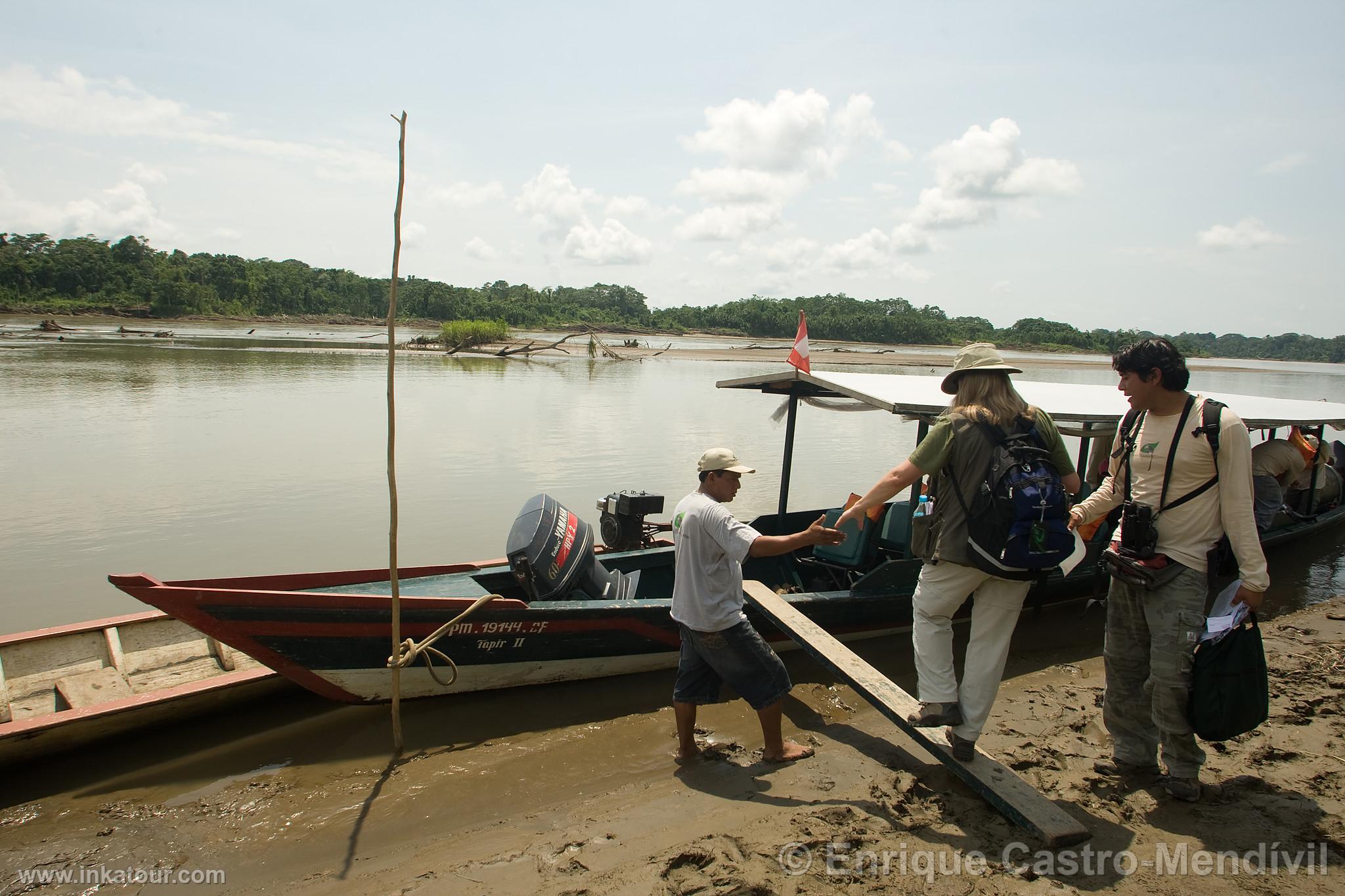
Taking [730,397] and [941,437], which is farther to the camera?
[730,397]

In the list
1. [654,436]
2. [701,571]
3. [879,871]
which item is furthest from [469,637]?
[654,436]

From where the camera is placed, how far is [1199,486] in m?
3.11

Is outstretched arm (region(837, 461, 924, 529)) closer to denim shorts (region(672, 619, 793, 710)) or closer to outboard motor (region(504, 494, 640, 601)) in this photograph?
denim shorts (region(672, 619, 793, 710))

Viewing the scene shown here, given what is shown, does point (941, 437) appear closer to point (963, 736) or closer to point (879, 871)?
point (963, 736)

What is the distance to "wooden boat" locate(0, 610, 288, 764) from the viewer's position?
391 cm

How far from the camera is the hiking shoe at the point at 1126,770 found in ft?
11.7

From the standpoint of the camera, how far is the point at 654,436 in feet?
52.0

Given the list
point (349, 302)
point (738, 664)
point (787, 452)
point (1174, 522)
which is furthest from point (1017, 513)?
point (349, 302)

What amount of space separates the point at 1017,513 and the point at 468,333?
4048cm

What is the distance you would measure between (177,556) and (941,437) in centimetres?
812

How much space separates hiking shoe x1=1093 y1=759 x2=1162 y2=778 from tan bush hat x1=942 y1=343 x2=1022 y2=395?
6.53 ft

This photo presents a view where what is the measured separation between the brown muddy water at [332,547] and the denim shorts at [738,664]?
0.66m

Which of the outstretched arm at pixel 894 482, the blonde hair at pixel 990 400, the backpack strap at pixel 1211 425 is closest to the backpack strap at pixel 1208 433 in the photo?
the backpack strap at pixel 1211 425

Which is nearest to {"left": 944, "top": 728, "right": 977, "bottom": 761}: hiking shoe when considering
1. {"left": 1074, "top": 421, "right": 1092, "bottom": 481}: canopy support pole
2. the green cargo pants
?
the green cargo pants
